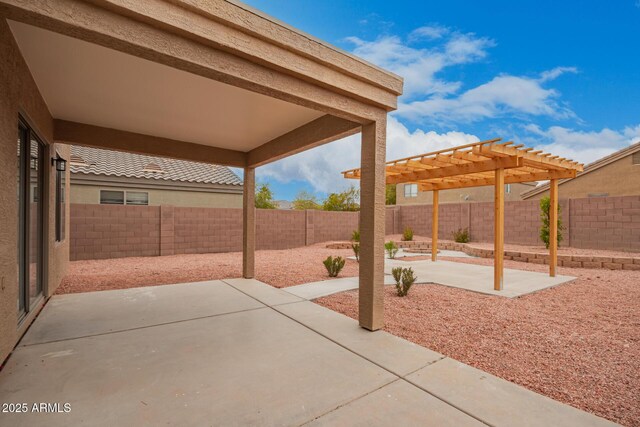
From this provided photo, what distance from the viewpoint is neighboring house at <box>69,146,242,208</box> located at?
41.0ft

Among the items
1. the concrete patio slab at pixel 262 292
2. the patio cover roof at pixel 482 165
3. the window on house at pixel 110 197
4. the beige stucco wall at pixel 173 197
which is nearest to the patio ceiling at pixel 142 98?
the concrete patio slab at pixel 262 292

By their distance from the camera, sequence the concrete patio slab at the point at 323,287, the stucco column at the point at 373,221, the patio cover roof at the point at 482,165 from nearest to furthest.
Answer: the stucco column at the point at 373,221 → the concrete patio slab at the point at 323,287 → the patio cover roof at the point at 482,165

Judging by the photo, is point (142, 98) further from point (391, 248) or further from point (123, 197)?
point (123, 197)

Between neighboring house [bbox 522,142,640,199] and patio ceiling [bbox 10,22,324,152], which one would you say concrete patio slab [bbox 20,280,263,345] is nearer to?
patio ceiling [bbox 10,22,324,152]

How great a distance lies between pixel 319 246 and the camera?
14.3 meters

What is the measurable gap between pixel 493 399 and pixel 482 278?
205 inches

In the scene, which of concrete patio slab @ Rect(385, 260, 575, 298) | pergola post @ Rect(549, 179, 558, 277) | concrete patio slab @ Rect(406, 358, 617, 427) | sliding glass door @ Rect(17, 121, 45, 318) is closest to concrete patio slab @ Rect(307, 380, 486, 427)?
concrete patio slab @ Rect(406, 358, 617, 427)

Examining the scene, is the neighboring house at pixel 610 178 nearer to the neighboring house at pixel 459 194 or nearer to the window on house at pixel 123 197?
the neighboring house at pixel 459 194

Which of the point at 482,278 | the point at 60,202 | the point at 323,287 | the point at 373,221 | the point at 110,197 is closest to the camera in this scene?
the point at 373,221

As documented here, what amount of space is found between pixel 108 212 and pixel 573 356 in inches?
445

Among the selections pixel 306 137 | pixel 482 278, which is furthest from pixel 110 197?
pixel 482 278

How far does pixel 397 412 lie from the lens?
6.98ft

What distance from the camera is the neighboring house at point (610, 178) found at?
56.4 feet

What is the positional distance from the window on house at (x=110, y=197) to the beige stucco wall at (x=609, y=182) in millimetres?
21536
